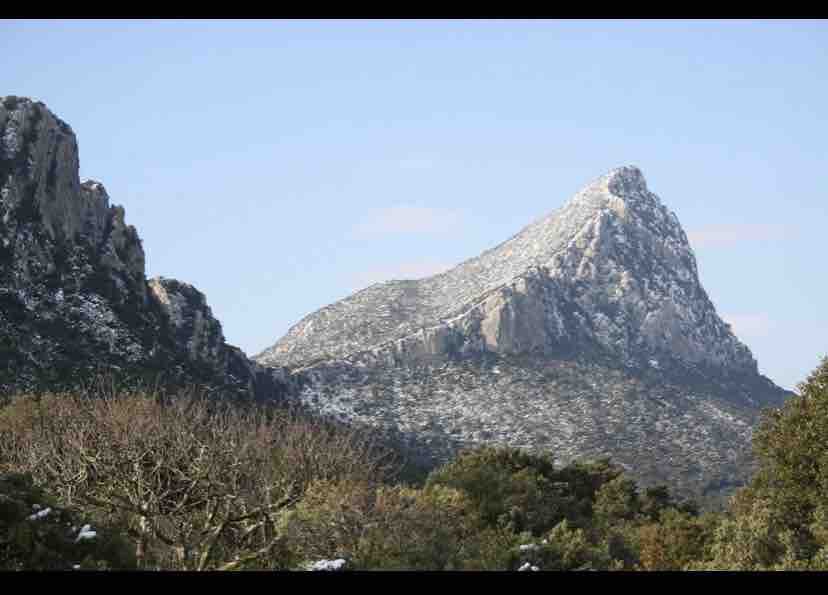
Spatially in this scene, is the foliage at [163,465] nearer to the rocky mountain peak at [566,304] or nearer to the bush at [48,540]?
the bush at [48,540]

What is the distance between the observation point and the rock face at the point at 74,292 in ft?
209

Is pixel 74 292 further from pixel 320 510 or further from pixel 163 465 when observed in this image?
pixel 320 510

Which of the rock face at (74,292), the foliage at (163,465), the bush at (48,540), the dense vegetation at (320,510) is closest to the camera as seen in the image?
the bush at (48,540)

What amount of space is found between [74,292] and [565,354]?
75.0 meters

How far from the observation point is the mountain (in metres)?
105

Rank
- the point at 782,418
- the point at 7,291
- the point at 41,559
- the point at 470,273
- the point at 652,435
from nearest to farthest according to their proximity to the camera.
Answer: the point at 41,559
the point at 782,418
the point at 7,291
the point at 652,435
the point at 470,273

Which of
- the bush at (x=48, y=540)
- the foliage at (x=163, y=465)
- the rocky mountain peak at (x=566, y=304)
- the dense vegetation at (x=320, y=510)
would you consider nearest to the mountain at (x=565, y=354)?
the rocky mountain peak at (x=566, y=304)

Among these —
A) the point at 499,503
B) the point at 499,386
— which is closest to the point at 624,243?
the point at 499,386

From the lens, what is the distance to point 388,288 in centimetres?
15262

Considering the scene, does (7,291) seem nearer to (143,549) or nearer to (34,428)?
(34,428)

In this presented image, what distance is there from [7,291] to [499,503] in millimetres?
44012

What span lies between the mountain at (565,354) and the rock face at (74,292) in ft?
65.0

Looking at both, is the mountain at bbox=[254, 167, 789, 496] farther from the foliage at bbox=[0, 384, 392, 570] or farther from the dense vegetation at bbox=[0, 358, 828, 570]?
the dense vegetation at bbox=[0, 358, 828, 570]

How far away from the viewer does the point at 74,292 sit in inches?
2783
